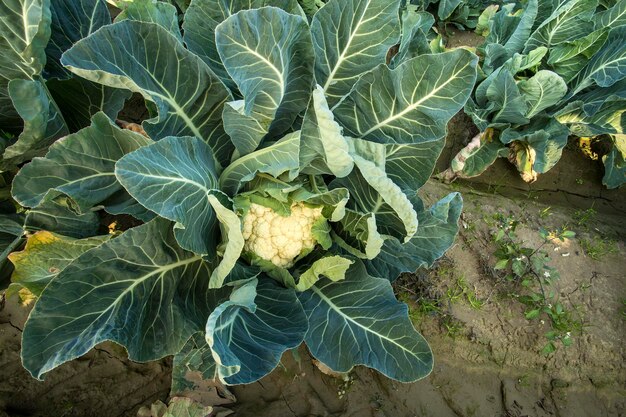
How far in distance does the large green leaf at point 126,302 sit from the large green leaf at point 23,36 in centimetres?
71

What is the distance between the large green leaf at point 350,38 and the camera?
1.83 metres

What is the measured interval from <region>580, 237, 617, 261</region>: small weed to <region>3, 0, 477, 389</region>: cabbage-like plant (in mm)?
1758

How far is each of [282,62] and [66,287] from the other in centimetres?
104

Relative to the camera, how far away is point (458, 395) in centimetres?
267

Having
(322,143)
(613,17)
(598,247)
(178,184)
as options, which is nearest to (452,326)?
(598,247)

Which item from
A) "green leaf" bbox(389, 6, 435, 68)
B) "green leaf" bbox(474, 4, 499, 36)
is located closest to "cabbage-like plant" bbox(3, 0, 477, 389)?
"green leaf" bbox(389, 6, 435, 68)

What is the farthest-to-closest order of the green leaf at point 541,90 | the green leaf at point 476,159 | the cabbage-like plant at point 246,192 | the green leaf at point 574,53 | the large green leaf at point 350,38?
1. the green leaf at point 476,159
2. the green leaf at point 574,53
3. the green leaf at point 541,90
4. the large green leaf at point 350,38
5. the cabbage-like plant at point 246,192

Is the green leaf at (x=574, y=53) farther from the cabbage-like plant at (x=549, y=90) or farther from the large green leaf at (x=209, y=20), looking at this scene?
the large green leaf at (x=209, y=20)

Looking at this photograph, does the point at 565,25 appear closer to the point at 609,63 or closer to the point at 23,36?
the point at 609,63

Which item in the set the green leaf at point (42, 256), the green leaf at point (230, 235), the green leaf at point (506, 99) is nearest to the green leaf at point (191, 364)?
the green leaf at point (230, 235)

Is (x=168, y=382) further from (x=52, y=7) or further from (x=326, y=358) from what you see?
(x=52, y=7)

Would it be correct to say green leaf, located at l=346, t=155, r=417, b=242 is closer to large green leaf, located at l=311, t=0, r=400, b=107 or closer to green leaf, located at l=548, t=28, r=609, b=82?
large green leaf, located at l=311, t=0, r=400, b=107

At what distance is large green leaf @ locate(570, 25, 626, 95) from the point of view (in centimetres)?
308

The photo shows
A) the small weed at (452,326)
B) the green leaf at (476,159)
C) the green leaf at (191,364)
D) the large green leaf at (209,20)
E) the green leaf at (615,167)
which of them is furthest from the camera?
the green leaf at (615,167)
